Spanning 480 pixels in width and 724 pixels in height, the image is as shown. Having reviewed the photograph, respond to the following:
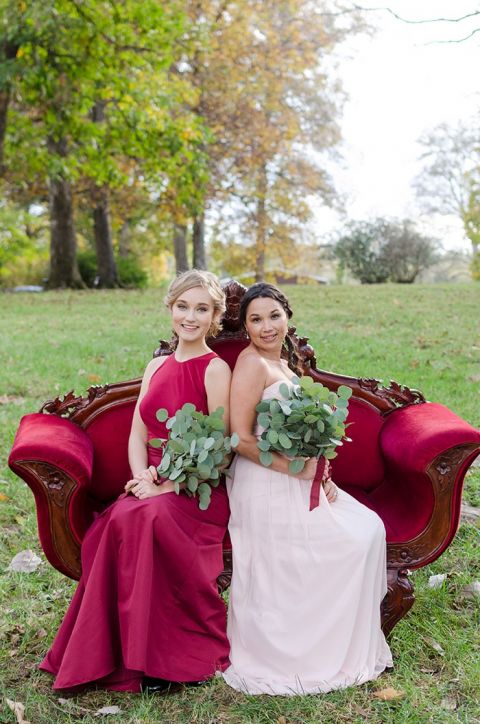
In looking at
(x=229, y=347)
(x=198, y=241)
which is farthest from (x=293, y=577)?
(x=198, y=241)

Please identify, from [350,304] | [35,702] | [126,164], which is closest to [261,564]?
[35,702]

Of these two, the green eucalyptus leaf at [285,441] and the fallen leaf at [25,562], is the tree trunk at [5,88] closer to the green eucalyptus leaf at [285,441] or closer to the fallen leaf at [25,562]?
the fallen leaf at [25,562]

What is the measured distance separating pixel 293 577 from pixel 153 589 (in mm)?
573

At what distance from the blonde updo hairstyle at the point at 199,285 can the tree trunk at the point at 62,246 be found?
16186 mm

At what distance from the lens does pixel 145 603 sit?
287 cm

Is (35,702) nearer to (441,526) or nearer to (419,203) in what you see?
(441,526)

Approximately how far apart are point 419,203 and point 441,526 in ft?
114

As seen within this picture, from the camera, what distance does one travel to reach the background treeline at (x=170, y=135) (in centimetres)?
1268

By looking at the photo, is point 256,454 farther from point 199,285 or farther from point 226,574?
point 199,285

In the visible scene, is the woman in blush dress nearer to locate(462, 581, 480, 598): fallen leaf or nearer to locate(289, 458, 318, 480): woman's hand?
locate(289, 458, 318, 480): woman's hand

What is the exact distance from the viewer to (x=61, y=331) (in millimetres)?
11109

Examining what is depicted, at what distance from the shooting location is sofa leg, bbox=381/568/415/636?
3.29m

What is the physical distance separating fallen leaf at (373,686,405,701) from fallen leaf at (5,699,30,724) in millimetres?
1341

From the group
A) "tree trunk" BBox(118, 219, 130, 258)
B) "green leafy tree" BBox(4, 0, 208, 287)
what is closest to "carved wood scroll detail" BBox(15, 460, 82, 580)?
"green leafy tree" BBox(4, 0, 208, 287)
